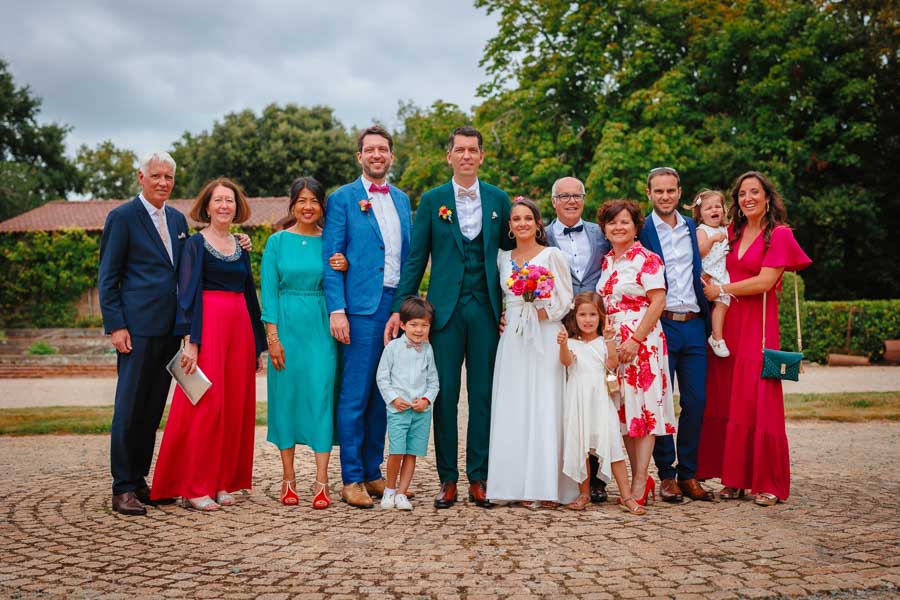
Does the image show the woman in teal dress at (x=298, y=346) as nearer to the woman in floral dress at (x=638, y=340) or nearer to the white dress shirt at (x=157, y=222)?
the white dress shirt at (x=157, y=222)

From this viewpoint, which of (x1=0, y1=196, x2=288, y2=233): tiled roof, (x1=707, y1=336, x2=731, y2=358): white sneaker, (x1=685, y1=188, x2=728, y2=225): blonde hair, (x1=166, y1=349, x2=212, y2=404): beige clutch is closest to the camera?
(x1=166, y1=349, x2=212, y2=404): beige clutch

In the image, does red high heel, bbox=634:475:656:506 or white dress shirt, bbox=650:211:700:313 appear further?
white dress shirt, bbox=650:211:700:313

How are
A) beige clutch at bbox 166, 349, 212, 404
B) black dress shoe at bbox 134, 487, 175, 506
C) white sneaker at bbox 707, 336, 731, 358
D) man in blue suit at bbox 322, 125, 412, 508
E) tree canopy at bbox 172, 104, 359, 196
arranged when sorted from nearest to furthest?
beige clutch at bbox 166, 349, 212, 404, man in blue suit at bbox 322, 125, 412, 508, black dress shoe at bbox 134, 487, 175, 506, white sneaker at bbox 707, 336, 731, 358, tree canopy at bbox 172, 104, 359, 196

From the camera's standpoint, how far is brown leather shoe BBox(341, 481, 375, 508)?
18.9 ft

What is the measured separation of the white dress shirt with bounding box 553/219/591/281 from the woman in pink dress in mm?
1034

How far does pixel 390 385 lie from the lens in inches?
228

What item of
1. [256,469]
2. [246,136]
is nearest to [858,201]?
[256,469]

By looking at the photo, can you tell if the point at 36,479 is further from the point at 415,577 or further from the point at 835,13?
the point at 835,13

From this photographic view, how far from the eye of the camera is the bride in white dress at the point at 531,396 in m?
5.66

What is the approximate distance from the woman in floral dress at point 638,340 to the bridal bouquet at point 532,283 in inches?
25.5

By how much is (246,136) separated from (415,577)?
4286 centimetres

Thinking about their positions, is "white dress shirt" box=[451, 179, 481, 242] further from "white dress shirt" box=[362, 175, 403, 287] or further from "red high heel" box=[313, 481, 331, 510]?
"red high heel" box=[313, 481, 331, 510]

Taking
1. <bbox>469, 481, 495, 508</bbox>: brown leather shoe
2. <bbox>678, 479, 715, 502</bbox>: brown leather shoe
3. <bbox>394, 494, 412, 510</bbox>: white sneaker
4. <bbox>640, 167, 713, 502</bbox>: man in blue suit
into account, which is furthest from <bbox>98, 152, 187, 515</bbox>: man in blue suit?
<bbox>678, 479, 715, 502</bbox>: brown leather shoe

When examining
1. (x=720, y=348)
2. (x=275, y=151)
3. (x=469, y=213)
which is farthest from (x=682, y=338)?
(x=275, y=151)
